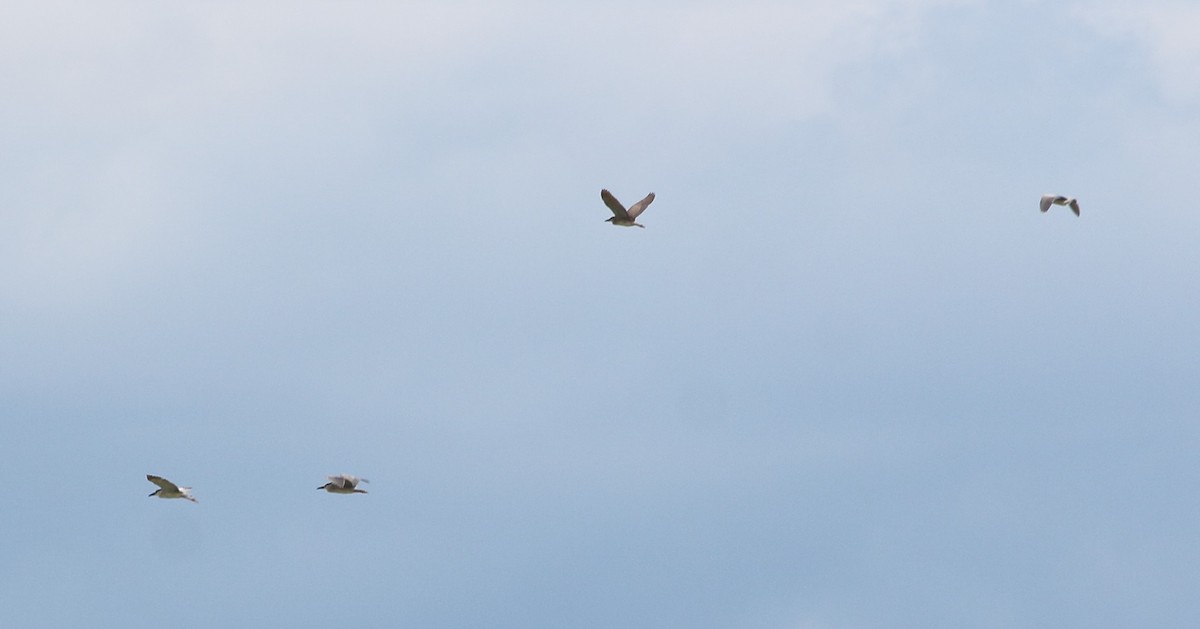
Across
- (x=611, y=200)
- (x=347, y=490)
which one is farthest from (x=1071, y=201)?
(x=347, y=490)

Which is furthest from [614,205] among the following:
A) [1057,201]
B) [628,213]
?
[1057,201]

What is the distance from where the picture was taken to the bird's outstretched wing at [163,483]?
67.7 m

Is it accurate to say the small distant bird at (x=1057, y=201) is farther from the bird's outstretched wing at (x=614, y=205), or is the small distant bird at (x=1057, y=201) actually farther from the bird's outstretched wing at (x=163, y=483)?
the bird's outstretched wing at (x=163, y=483)

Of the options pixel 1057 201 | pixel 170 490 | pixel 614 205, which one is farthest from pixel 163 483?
pixel 1057 201

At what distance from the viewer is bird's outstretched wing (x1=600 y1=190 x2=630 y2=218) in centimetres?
6588

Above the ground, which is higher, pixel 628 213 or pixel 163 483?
pixel 628 213

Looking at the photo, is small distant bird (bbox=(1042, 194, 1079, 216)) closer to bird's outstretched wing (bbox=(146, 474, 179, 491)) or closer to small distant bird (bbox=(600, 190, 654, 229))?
small distant bird (bbox=(600, 190, 654, 229))

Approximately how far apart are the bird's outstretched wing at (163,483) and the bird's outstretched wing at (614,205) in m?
22.6

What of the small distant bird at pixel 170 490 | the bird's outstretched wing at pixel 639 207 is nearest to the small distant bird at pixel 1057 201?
the bird's outstretched wing at pixel 639 207

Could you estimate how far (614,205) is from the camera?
67.6 metres

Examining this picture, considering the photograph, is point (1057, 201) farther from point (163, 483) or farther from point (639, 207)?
point (163, 483)

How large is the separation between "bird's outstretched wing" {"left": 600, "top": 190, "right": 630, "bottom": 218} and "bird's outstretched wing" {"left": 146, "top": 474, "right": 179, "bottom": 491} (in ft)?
74.3

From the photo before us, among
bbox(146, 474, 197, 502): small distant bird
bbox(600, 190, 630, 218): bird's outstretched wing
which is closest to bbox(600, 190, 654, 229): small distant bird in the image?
Answer: bbox(600, 190, 630, 218): bird's outstretched wing

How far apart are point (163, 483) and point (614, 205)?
77.8 feet
